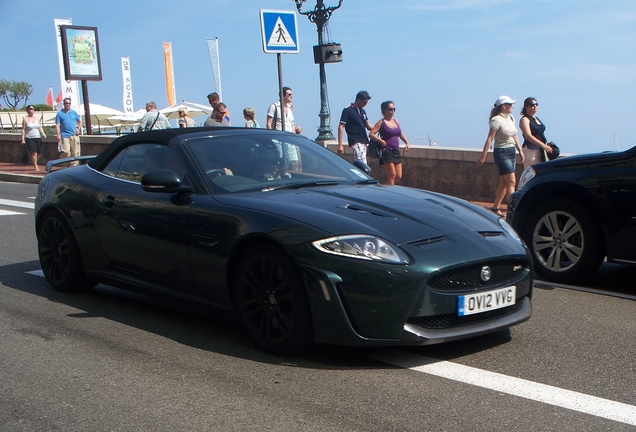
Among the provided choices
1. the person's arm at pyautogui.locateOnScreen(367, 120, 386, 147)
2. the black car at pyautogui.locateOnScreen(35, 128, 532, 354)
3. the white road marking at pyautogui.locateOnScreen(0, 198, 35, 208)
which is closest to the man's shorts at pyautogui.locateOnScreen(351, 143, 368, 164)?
the person's arm at pyautogui.locateOnScreen(367, 120, 386, 147)

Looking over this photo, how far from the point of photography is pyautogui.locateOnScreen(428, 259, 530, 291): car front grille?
4430 millimetres

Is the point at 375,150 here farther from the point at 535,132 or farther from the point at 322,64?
the point at 322,64

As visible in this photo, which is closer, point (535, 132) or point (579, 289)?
point (579, 289)

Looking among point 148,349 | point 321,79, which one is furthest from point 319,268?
point 321,79

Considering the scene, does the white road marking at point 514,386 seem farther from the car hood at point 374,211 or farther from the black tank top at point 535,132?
the black tank top at point 535,132

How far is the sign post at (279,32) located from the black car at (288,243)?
5.03 m

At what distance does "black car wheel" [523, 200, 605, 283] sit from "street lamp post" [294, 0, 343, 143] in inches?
414

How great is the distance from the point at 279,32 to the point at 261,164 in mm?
5939

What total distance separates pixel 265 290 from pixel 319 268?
481 mm

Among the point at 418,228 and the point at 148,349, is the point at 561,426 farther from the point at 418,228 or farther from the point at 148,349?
the point at 148,349

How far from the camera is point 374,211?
16.0ft

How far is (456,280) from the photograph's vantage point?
450cm

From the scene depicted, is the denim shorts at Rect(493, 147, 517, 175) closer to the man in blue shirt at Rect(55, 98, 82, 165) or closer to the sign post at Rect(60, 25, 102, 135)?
the man in blue shirt at Rect(55, 98, 82, 165)

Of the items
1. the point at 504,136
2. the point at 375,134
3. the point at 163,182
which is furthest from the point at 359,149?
the point at 163,182
